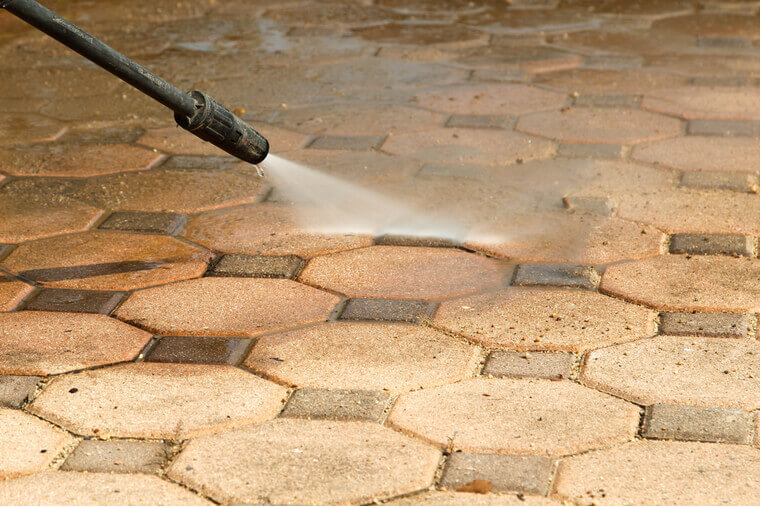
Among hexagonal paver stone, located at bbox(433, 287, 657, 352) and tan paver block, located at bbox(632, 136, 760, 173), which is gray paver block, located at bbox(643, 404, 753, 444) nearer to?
hexagonal paver stone, located at bbox(433, 287, 657, 352)

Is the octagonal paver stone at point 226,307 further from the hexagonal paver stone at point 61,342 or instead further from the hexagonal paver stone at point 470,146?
the hexagonal paver stone at point 470,146

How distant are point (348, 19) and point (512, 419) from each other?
12.6 ft

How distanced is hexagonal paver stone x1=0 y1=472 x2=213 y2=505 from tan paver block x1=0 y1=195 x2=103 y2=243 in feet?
3.73

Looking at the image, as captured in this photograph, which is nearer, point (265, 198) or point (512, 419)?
point (512, 419)

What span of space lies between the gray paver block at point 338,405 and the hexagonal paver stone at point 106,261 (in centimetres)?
66

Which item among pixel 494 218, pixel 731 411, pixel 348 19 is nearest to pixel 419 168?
pixel 494 218

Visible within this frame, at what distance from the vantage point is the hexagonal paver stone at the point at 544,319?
1894mm

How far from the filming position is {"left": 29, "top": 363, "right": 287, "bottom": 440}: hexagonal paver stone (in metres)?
1.64

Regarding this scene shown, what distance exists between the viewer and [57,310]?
2.08 m

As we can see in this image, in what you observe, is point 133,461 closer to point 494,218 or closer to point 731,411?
point 731,411

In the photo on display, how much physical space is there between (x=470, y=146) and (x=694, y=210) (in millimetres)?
839

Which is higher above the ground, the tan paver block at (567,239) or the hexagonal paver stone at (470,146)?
the tan paver block at (567,239)

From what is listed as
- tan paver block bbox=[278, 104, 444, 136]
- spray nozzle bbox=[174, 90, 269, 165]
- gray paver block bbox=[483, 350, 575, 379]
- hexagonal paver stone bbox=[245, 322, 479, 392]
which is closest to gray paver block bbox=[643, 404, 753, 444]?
gray paver block bbox=[483, 350, 575, 379]

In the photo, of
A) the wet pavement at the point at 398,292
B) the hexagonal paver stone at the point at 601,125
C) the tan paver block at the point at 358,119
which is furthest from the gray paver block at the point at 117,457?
the hexagonal paver stone at the point at 601,125
